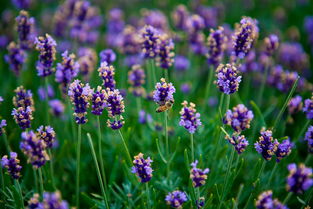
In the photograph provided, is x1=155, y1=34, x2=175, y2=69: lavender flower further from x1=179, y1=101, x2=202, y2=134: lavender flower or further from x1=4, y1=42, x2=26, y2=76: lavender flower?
x1=4, y1=42, x2=26, y2=76: lavender flower

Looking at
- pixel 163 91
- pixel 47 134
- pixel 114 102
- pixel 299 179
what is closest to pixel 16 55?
pixel 47 134

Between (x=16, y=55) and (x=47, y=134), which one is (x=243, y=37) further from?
(x=16, y=55)

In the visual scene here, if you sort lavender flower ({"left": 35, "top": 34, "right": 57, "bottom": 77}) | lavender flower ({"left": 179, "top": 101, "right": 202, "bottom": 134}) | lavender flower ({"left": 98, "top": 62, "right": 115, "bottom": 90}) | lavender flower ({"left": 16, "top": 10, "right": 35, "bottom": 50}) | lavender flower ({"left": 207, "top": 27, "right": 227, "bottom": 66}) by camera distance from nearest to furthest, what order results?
lavender flower ({"left": 179, "top": 101, "right": 202, "bottom": 134}) < lavender flower ({"left": 98, "top": 62, "right": 115, "bottom": 90}) < lavender flower ({"left": 35, "top": 34, "right": 57, "bottom": 77}) < lavender flower ({"left": 207, "top": 27, "right": 227, "bottom": 66}) < lavender flower ({"left": 16, "top": 10, "right": 35, "bottom": 50})

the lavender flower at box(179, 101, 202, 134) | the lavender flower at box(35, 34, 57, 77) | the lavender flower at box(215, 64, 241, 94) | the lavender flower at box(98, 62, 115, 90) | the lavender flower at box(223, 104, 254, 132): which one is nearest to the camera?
the lavender flower at box(223, 104, 254, 132)

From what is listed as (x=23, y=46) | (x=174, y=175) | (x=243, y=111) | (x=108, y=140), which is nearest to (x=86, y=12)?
(x=23, y=46)

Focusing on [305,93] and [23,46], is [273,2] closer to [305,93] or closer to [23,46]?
[305,93]

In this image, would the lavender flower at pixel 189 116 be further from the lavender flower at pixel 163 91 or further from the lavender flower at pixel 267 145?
the lavender flower at pixel 267 145

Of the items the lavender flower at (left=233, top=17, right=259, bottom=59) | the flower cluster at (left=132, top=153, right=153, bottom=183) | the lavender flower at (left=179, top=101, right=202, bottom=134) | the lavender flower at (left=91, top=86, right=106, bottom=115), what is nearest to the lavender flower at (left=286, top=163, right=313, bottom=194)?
the lavender flower at (left=179, top=101, right=202, bottom=134)

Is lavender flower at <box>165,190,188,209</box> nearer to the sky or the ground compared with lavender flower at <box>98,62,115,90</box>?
nearer to the ground
